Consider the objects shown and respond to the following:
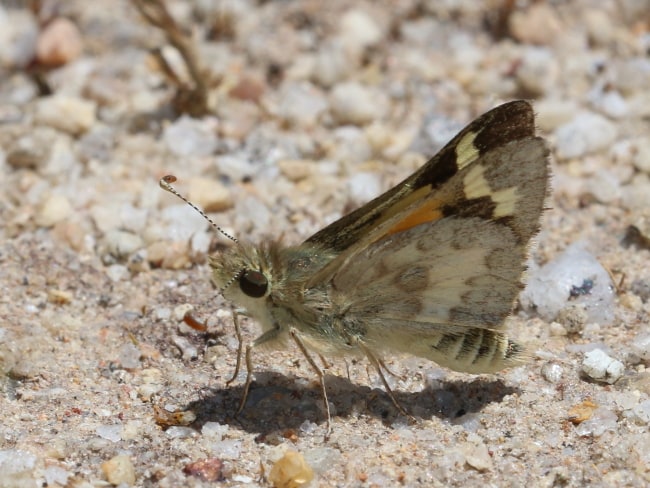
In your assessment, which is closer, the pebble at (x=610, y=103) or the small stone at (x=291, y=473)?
the small stone at (x=291, y=473)

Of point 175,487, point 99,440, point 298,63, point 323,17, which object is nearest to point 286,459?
point 175,487

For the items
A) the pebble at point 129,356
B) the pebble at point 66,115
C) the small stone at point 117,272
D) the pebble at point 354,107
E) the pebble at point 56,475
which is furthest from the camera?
the pebble at point 354,107

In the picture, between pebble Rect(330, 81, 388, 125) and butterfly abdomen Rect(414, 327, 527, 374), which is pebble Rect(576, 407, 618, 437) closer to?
butterfly abdomen Rect(414, 327, 527, 374)

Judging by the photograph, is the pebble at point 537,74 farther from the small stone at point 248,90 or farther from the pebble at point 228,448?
the pebble at point 228,448

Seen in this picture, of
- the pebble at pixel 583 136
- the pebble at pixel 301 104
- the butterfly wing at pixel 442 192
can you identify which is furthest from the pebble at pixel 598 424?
the pebble at pixel 301 104

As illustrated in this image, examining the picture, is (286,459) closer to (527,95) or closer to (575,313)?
(575,313)

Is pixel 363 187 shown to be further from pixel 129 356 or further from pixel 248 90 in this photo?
pixel 129 356
